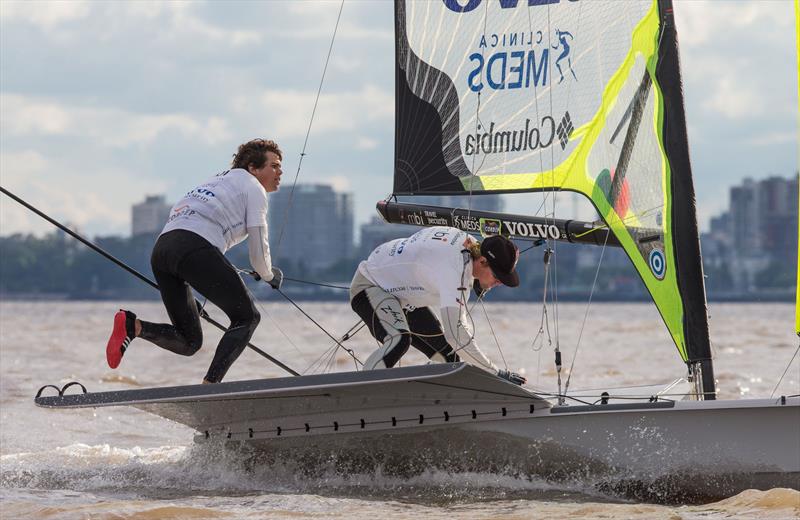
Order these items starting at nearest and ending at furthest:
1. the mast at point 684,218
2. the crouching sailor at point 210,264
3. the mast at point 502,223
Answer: the crouching sailor at point 210,264 < the mast at point 684,218 < the mast at point 502,223

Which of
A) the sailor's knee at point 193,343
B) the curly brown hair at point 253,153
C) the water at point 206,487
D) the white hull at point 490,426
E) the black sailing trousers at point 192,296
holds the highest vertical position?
the curly brown hair at point 253,153

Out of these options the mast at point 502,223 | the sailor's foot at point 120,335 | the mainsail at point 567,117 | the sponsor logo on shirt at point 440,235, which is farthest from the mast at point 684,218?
the sailor's foot at point 120,335

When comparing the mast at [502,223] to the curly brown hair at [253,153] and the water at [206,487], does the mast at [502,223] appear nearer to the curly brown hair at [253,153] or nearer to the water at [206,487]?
the water at [206,487]

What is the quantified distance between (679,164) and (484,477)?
1.96 meters

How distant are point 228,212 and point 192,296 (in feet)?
1.53

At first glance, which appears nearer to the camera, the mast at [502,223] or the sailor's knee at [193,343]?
the sailor's knee at [193,343]

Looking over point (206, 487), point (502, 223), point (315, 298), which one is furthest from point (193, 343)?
point (315, 298)

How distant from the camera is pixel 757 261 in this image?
3300 inches

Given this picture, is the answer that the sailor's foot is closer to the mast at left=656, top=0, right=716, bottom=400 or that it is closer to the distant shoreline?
the mast at left=656, top=0, right=716, bottom=400

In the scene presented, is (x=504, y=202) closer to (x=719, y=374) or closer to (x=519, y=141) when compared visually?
(x=519, y=141)

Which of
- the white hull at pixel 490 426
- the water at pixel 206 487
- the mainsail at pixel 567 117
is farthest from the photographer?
the mainsail at pixel 567 117

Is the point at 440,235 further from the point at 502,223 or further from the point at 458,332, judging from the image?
the point at 502,223

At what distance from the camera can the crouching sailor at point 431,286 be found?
6379 millimetres

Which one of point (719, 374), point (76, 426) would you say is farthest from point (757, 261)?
point (76, 426)
